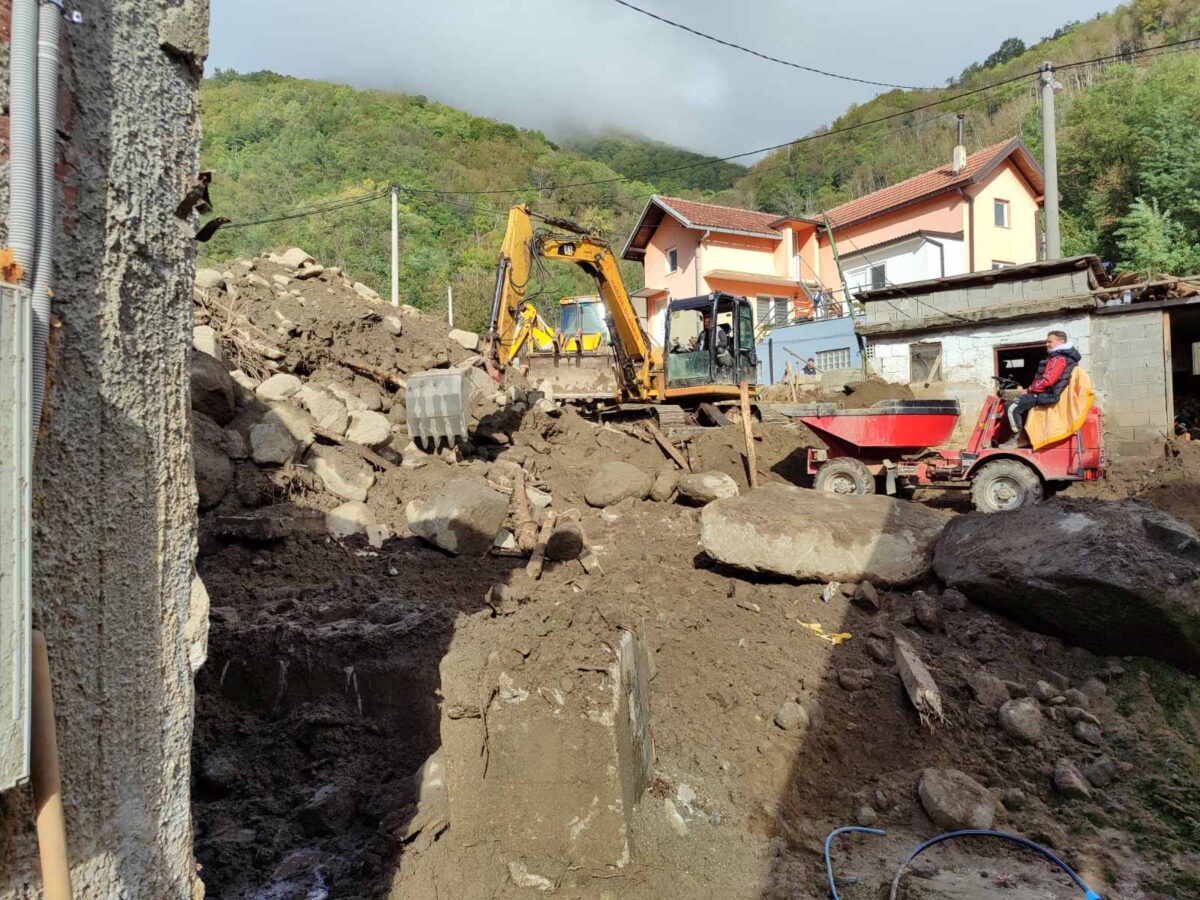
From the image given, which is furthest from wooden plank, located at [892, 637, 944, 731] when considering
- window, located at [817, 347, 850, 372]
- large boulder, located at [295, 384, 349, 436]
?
window, located at [817, 347, 850, 372]

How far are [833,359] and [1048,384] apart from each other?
42.9 ft

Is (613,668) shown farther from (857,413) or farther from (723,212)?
(723,212)

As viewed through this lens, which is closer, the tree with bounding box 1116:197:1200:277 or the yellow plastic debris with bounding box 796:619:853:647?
the yellow plastic debris with bounding box 796:619:853:647

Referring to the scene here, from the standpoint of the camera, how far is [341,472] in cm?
809

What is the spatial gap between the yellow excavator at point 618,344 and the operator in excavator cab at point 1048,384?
5175mm

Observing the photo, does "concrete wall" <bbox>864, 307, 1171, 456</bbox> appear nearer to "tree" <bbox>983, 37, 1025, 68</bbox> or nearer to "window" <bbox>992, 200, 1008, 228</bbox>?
"window" <bbox>992, 200, 1008, 228</bbox>

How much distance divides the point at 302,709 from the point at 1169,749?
4609 millimetres

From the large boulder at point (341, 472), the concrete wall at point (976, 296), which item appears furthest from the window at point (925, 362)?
the large boulder at point (341, 472)

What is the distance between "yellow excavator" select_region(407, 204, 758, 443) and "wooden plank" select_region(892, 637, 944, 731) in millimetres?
7796

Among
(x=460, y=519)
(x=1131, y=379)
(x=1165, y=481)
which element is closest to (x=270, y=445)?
(x=460, y=519)

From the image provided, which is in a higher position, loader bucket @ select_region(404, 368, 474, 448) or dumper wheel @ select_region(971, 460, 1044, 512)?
loader bucket @ select_region(404, 368, 474, 448)

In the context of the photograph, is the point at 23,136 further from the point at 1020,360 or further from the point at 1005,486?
the point at 1020,360

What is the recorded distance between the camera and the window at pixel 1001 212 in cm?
2603

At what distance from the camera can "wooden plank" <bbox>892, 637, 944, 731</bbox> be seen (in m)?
4.05
